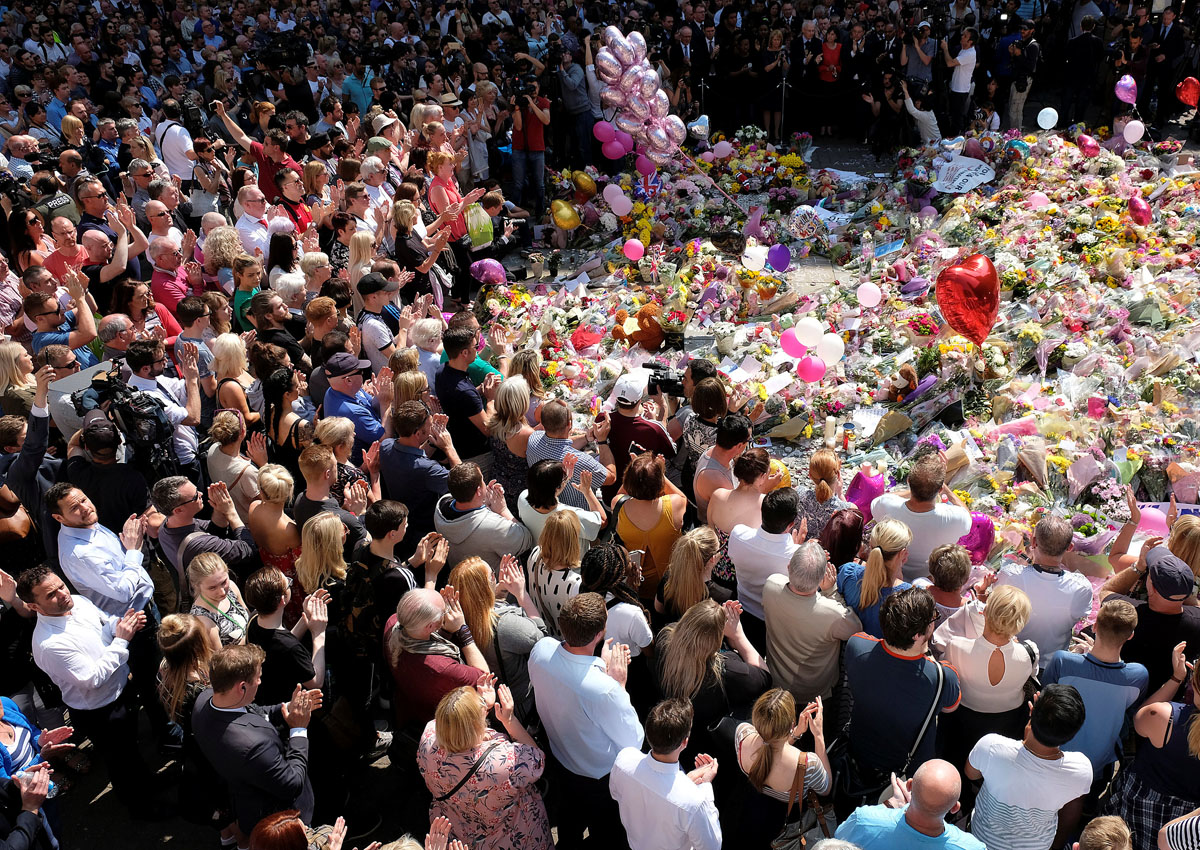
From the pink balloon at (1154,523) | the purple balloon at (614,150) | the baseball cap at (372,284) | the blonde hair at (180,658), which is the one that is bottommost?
the pink balloon at (1154,523)

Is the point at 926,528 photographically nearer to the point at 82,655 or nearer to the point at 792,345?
the point at 792,345

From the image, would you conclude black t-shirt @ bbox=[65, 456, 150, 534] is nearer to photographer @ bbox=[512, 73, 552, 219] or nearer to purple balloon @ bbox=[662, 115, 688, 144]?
purple balloon @ bbox=[662, 115, 688, 144]

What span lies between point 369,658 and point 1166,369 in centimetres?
531

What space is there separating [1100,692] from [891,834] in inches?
47.8

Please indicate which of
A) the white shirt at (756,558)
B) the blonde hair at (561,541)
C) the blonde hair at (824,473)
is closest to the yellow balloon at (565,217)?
the blonde hair at (824,473)

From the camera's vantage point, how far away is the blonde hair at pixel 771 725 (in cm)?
325

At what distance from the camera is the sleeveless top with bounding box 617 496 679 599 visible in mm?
4438

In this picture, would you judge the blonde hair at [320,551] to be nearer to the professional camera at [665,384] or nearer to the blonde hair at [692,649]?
the blonde hair at [692,649]

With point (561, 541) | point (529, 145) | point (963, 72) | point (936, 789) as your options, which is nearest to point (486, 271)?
point (529, 145)

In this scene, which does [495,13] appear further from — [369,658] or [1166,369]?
[369,658]

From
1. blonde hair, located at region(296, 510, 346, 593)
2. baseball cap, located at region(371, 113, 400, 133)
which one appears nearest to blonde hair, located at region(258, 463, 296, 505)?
blonde hair, located at region(296, 510, 346, 593)

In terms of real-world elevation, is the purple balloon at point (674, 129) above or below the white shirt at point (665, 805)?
above

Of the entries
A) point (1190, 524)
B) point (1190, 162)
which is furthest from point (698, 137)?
point (1190, 524)

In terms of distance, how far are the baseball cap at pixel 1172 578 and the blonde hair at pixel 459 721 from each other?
2.75 meters
